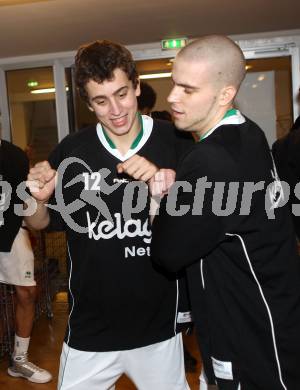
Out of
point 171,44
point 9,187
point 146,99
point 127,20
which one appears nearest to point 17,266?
point 9,187

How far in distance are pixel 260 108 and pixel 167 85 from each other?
1.27 meters

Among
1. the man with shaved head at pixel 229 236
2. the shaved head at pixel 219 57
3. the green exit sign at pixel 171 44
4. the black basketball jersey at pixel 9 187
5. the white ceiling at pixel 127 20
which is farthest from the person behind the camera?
the green exit sign at pixel 171 44

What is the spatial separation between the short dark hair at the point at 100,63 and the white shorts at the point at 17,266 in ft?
5.96

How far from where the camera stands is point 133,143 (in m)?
1.75

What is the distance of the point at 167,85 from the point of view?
17.8ft

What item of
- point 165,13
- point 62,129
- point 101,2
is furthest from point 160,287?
point 62,129

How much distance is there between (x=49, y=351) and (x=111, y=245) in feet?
7.49

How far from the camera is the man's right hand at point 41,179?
5.37 ft

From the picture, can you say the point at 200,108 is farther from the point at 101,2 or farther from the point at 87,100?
the point at 101,2

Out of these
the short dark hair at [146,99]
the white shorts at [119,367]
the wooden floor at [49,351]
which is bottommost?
the wooden floor at [49,351]

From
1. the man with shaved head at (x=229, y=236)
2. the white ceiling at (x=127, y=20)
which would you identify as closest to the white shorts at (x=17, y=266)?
the white ceiling at (x=127, y=20)

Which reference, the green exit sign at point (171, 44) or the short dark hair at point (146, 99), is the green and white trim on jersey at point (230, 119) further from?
the green exit sign at point (171, 44)

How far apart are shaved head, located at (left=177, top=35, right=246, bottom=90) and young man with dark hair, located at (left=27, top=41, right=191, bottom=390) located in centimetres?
32

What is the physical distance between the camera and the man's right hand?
5.37 feet
